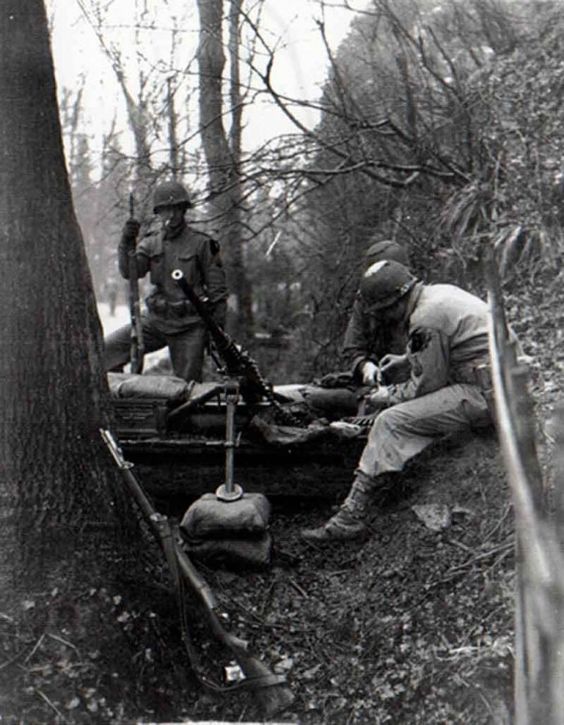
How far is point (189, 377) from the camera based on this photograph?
7.75m

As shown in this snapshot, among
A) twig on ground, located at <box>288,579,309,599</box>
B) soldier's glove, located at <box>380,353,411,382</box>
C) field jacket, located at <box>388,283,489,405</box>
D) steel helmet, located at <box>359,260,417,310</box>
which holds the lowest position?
twig on ground, located at <box>288,579,309,599</box>

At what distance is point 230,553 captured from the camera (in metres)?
5.27

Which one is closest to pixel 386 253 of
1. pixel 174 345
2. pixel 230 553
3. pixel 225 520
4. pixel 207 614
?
pixel 174 345

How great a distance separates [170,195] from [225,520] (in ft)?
11.6

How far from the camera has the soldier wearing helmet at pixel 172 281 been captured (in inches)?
300

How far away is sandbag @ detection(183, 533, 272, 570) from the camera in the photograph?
208 inches

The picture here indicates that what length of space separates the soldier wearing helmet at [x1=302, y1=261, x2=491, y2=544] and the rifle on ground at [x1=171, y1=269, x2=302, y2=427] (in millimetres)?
1073

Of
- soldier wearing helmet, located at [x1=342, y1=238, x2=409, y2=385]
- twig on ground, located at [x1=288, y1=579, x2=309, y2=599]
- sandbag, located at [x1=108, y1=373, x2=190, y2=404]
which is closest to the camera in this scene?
twig on ground, located at [x1=288, y1=579, x2=309, y2=599]

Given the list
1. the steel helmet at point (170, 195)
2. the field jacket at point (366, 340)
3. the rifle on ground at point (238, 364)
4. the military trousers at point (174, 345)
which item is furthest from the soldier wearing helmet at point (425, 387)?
the steel helmet at point (170, 195)

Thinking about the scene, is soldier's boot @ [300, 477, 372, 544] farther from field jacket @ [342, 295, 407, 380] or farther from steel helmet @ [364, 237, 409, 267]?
steel helmet @ [364, 237, 409, 267]

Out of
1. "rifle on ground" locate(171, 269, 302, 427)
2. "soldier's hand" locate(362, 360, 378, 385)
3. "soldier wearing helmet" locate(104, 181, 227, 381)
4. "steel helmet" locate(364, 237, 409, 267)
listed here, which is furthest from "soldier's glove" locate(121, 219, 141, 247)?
"soldier's hand" locate(362, 360, 378, 385)

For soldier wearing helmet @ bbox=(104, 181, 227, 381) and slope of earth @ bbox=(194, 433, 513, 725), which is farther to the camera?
soldier wearing helmet @ bbox=(104, 181, 227, 381)

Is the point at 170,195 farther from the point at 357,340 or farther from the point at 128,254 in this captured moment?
the point at 357,340

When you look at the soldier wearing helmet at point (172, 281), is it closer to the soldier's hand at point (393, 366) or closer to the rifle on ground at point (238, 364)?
the rifle on ground at point (238, 364)
